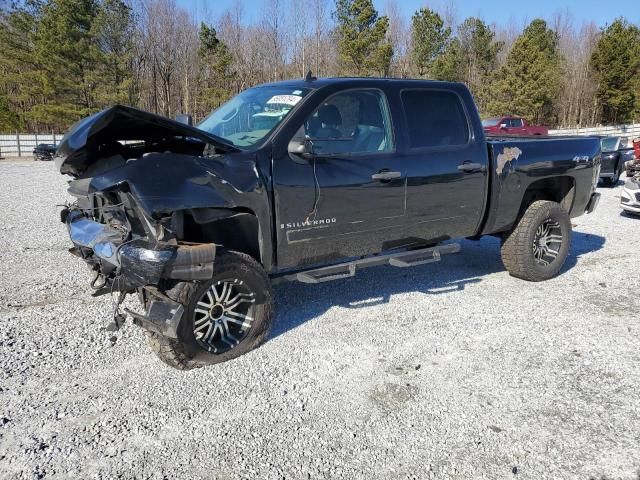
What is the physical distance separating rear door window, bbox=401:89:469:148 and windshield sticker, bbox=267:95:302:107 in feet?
3.42

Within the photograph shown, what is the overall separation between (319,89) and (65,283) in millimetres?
3347

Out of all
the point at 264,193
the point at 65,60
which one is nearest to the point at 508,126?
the point at 264,193

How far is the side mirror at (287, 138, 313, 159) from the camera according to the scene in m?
3.72

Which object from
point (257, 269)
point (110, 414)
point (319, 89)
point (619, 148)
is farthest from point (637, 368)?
point (619, 148)

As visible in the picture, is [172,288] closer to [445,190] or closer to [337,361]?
[337,361]

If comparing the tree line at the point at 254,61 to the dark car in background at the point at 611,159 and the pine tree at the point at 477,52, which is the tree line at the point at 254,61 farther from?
the dark car in background at the point at 611,159

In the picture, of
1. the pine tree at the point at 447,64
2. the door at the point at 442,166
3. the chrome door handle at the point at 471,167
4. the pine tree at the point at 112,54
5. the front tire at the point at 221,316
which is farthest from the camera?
the pine tree at the point at 447,64

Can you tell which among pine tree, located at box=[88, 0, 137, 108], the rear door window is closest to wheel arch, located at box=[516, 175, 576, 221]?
the rear door window

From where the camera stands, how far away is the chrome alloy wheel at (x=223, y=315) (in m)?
3.61

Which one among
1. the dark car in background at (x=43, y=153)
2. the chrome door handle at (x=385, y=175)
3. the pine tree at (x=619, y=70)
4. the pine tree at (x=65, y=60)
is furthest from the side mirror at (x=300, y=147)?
the pine tree at (x=619, y=70)

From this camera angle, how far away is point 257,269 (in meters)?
3.74

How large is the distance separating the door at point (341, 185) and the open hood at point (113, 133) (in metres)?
0.59

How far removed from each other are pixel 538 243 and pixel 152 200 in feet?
14.5

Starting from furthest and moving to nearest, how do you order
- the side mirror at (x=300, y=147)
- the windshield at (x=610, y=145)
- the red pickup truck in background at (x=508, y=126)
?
the red pickup truck in background at (x=508, y=126)
the windshield at (x=610, y=145)
the side mirror at (x=300, y=147)
